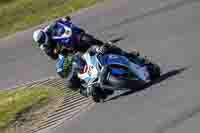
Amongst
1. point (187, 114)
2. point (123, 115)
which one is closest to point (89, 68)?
point (123, 115)

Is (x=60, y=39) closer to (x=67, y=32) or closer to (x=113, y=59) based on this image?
(x=67, y=32)

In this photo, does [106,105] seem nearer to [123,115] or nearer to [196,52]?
[123,115]

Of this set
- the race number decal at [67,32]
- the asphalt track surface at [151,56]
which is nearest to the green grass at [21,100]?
the asphalt track surface at [151,56]

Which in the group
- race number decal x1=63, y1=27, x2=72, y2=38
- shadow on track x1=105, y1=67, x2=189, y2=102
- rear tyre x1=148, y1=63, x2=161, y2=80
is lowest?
shadow on track x1=105, y1=67, x2=189, y2=102

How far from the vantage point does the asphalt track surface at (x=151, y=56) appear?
55.5ft

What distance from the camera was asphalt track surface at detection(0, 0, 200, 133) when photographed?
16922mm

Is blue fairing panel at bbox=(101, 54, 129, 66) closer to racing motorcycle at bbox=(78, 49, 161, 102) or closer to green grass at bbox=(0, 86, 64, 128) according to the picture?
racing motorcycle at bbox=(78, 49, 161, 102)

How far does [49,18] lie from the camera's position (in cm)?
2908

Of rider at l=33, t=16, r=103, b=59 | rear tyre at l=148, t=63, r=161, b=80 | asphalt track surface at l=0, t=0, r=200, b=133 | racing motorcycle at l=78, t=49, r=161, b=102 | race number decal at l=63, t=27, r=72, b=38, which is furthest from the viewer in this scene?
race number decal at l=63, t=27, r=72, b=38

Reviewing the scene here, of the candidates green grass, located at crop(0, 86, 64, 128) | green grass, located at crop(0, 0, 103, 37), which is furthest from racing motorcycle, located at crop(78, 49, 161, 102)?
green grass, located at crop(0, 0, 103, 37)

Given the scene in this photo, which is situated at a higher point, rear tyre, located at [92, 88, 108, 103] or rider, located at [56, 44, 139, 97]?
rider, located at [56, 44, 139, 97]

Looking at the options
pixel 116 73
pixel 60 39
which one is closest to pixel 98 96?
pixel 116 73

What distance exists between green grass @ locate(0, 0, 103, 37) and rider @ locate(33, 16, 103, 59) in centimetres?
824

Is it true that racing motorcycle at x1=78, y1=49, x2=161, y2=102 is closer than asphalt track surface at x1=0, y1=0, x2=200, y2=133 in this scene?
No
